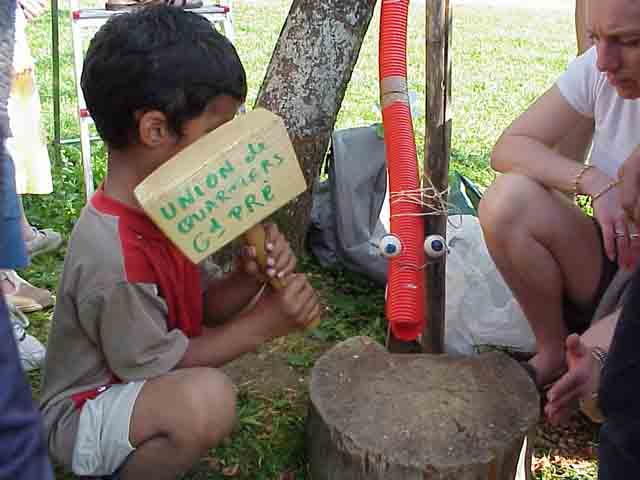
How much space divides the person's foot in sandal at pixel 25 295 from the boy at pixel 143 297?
1132 millimetres

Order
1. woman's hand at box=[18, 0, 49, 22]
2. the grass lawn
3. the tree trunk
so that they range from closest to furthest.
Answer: the grass lawn
the tree trunk
woman's hand at box=[18, 0, 49, 22]

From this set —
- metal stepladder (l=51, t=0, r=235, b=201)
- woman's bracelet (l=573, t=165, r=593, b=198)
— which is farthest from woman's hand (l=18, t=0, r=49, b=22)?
woman's bracelet (l=573, t=165, r=593, b=198)

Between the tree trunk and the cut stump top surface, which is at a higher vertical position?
the tree trunk

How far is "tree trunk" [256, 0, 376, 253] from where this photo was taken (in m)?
2.88

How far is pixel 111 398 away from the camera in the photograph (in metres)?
1.96

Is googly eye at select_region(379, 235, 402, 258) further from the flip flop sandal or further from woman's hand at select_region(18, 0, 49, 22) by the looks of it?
woman's hand at select_region(18, 0, 49, 22)

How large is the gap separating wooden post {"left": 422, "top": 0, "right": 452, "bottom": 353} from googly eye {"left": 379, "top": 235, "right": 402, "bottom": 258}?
0.46 ft

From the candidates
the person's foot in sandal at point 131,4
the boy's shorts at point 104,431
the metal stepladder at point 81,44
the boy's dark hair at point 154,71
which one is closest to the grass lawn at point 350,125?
the metal stepladder at point 81,44

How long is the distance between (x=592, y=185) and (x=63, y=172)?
9.51 feet

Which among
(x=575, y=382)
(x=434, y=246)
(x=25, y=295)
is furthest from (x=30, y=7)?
(x=575, y=382)

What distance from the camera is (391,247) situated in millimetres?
2426

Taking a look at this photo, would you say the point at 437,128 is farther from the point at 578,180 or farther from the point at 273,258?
the point at 273,258

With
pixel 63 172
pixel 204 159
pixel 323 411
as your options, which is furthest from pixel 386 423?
pixel 63 172

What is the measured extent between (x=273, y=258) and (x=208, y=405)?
0.36 metres
